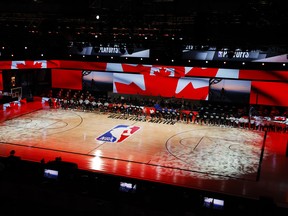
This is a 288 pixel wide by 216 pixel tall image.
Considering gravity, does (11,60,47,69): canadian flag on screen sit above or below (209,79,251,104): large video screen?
above

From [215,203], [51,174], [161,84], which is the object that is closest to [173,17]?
[215,203]

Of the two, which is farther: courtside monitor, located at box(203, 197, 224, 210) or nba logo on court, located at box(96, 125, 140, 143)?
nba logo on court, located at box(96, 125, 140, 143)

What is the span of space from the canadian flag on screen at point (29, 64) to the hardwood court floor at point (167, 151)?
548cm

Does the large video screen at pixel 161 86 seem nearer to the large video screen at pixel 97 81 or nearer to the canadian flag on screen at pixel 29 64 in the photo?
the large video screen at pixel 97 81

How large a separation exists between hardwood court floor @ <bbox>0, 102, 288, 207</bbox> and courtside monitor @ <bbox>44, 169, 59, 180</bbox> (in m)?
3.01

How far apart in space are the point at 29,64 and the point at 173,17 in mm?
19393

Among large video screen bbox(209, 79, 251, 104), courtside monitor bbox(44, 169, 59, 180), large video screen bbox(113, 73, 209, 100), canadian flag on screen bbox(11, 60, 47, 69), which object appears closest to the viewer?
courtside monitor bbox(44, 169, 59, 180)

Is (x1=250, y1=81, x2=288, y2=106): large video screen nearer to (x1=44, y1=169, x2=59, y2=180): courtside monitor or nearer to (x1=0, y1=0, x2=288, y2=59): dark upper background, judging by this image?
(x1=0, y1=0, x2=288, y2=59): dark upper background

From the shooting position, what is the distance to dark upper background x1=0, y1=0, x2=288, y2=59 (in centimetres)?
1031

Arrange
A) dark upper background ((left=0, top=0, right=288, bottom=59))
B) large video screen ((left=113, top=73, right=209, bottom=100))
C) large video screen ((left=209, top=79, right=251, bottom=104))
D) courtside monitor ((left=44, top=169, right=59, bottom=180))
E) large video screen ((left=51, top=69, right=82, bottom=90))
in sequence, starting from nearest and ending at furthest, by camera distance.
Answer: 1. dark upper background ((left=0, top=0, right=288, bottom=59))
2. courtside monitor ((left=44, top=169, right=59, bottom=180))
3. large video screen ((left=209, top=79, right=251, bottom=104))
4. large video screen ((left=113, top=73, right=209, bottom=100))
5. large video screen ((left=51, top=69, right=82, bottom=90))

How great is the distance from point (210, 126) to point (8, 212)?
18286mm

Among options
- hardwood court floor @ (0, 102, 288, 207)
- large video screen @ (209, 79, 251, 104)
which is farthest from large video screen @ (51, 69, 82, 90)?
large video screen @ (209, 79, 251, 104)

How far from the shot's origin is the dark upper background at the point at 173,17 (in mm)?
10312

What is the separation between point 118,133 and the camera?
66.3 ft
